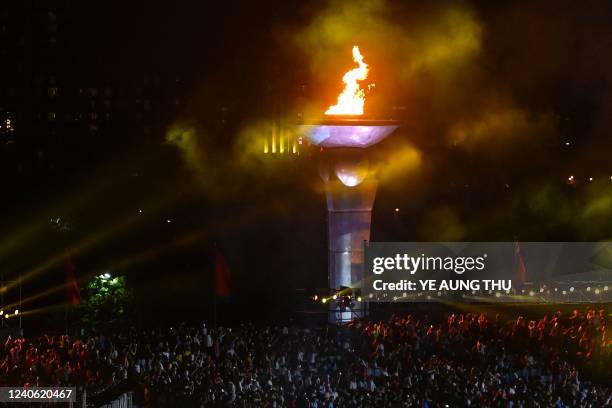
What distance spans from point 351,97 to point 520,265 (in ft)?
29.3

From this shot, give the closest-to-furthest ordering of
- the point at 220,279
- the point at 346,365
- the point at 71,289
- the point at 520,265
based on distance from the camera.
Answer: the point at 346,365 → the point at 71,289 → the point at 220,279 → the point at 520,265

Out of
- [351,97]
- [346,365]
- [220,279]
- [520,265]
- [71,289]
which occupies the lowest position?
[346,365]

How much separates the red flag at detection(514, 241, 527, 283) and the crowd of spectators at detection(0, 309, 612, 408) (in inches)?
199

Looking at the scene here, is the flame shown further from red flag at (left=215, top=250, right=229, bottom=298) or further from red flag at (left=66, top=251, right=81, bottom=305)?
red flag at (left=66, top=251, right=81, bottom=305)

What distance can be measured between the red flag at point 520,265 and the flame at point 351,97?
8.33m

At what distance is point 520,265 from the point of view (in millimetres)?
36000

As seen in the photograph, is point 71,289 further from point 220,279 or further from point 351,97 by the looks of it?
point 351,97

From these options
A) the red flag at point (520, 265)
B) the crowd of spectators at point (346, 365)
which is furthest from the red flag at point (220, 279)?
the red flag at point (520, 265)

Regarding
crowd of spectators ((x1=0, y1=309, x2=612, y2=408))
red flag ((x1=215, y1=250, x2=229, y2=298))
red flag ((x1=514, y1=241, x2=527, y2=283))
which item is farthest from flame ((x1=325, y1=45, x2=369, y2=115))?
red flag ((x1=514, y1=241, x2=527, y2=283))

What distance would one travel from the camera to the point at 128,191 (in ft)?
155

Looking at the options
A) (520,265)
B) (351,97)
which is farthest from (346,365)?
(520,265)

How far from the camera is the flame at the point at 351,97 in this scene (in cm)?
3397

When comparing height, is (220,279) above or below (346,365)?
above

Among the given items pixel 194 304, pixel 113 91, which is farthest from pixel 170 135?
pixel 113 91
